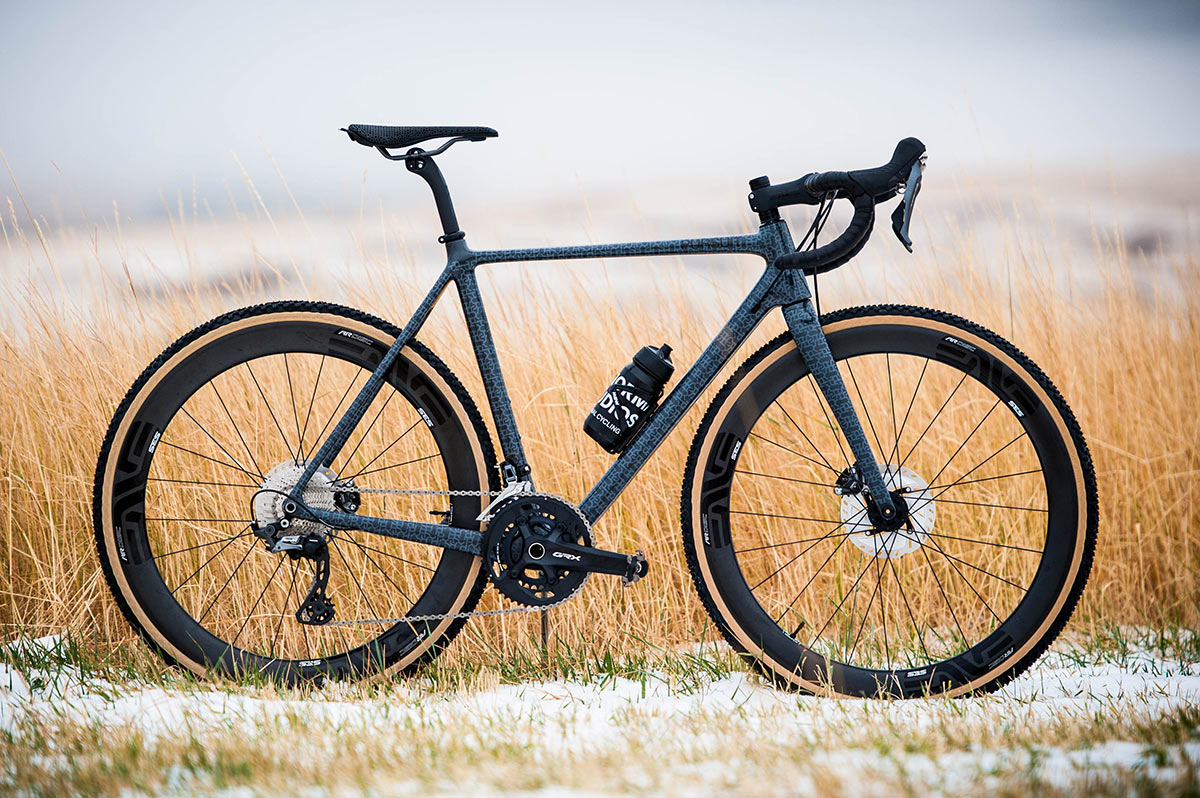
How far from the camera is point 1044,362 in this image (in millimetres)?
3910

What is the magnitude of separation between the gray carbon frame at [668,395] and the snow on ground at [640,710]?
50cm

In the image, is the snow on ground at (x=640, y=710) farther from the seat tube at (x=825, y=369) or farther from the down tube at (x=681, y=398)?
the seat tube at (x=825, y=369)

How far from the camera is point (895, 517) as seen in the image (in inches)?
99.7

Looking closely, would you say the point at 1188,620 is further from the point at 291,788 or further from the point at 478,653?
the point at 291,788

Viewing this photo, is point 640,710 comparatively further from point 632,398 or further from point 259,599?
point 259,599

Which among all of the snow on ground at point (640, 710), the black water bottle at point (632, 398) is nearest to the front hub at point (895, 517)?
the snow on ground at point (640, 710)

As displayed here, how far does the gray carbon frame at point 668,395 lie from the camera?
102 inches

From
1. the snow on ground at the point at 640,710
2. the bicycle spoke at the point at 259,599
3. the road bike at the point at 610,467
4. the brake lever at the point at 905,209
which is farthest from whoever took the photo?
the bicycle spoke at the point at 259,599

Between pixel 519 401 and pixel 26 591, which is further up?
pixel 519 401

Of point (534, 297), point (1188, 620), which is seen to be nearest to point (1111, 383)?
point (1188, 620)

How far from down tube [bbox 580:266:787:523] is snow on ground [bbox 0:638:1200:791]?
585 millimetres

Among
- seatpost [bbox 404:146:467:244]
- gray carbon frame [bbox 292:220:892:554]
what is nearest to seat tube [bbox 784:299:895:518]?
gray carbon frame [bbox 292:220:892:554]

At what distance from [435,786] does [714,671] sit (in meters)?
1.16

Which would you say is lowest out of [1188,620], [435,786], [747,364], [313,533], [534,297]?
[1188,620]
